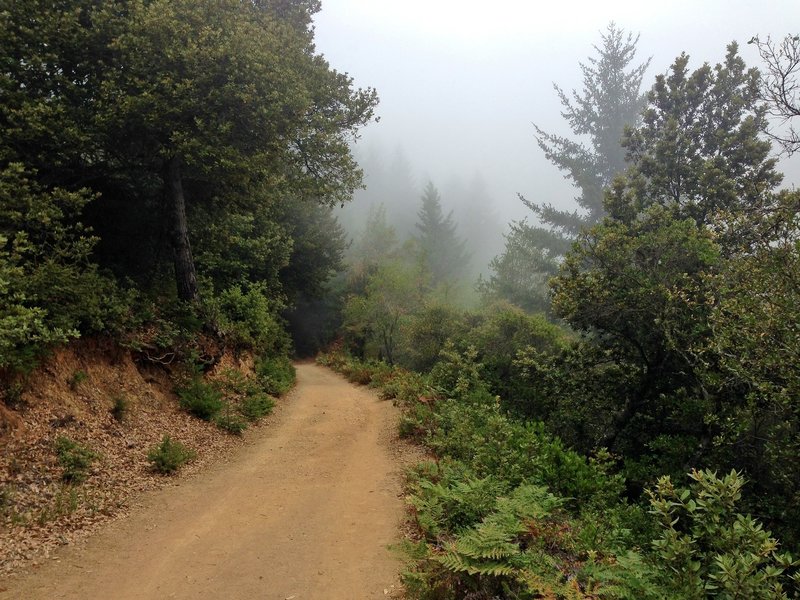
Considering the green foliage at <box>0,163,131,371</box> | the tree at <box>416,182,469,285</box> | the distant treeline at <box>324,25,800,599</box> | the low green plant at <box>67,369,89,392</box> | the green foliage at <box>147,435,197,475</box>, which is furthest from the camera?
the tree at <box>416,182,469,285</box>

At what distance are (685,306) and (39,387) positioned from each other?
1195 cm

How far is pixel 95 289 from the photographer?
30.2 feet

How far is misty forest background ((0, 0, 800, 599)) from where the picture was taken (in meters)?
5.00

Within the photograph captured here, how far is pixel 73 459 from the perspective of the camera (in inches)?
272

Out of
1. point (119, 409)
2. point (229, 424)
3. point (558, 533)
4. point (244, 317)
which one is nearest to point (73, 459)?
point (119, 409)

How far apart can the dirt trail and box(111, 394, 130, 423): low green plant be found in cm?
201

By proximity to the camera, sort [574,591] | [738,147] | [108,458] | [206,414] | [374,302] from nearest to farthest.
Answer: [574,591] → [108,458] → [206,414] → [738,147] → [374,302]

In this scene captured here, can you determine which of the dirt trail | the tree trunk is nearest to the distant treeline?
the dirt trail

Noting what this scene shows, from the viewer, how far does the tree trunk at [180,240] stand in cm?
1202

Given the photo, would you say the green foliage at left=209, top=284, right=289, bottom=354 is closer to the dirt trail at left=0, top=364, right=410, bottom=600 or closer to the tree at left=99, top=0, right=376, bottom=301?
the tree at left=99, top=0, right=376, bottom=301

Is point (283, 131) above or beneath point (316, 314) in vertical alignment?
above

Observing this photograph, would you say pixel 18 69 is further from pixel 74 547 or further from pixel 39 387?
pixel 74 547

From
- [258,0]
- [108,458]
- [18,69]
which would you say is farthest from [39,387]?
[258,0]

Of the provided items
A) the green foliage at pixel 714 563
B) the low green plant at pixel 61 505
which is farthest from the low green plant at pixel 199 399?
the green foliage at pixel 714 563
